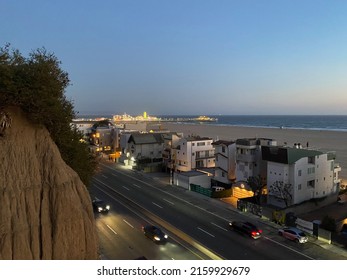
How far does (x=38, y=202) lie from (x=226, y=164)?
3625cm

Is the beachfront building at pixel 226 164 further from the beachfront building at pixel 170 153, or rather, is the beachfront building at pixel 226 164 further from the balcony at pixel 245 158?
the beachfront building at pixel 170 153

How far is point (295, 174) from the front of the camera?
3709 cm

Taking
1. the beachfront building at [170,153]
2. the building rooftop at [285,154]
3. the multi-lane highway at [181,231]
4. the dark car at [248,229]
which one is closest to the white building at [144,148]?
the beachfront building at [170,153]

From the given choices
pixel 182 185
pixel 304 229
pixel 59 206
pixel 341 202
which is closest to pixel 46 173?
pixel 59 206

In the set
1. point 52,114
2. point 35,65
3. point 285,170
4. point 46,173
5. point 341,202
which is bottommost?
point 341,202

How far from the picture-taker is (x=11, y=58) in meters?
15.7

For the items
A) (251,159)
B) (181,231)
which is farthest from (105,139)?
(181,231)

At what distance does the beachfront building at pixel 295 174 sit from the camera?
37156 mm

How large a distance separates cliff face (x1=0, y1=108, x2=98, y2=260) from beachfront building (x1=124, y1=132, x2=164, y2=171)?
49507 millimetres

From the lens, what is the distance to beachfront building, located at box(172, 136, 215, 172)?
5631 centimetres

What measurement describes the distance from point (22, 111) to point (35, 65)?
103 inches

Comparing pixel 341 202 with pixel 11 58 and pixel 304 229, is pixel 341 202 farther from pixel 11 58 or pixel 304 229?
pixel 11 58

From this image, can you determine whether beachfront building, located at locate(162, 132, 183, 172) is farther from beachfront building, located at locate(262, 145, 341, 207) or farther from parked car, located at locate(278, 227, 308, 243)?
parked car, located at locate(278, 227, 308, 243)

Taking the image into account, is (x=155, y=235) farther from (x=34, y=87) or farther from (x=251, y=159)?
(x=251, y=159)
